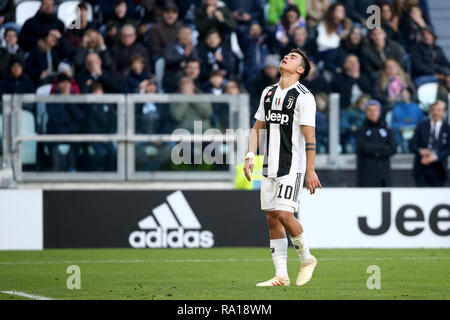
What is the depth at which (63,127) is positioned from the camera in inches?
585

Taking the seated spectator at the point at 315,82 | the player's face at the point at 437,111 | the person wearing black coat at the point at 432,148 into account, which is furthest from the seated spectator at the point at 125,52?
the player's face at the point at 437,111

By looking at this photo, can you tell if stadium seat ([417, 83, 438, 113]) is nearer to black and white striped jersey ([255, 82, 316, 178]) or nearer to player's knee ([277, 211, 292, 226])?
black and white striped jersey ([255, 82, 316, 178])

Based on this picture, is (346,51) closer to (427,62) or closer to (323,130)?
(427,62)

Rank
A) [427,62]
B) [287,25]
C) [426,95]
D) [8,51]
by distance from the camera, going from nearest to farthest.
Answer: [8,51] → [426,95] → [287,25] → [427,62]

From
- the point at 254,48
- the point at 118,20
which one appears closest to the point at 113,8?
the point at 118,20

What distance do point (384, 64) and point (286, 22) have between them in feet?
6.06

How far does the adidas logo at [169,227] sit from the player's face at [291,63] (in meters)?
5.99

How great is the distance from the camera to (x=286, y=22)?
17188 millimetres

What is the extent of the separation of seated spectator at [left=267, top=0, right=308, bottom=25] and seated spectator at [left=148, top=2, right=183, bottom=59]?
177 centimetres

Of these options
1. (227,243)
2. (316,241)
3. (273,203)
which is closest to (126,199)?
(227,243)

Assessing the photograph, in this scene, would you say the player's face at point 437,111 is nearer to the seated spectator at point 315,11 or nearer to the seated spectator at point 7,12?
the seated spectator at point 315,11

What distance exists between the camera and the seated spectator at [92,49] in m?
16.1

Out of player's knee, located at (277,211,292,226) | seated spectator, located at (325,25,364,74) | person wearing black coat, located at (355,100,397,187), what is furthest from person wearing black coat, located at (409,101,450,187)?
player's knee, located at (277,211,292,226)

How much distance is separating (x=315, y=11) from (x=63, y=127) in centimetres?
541
